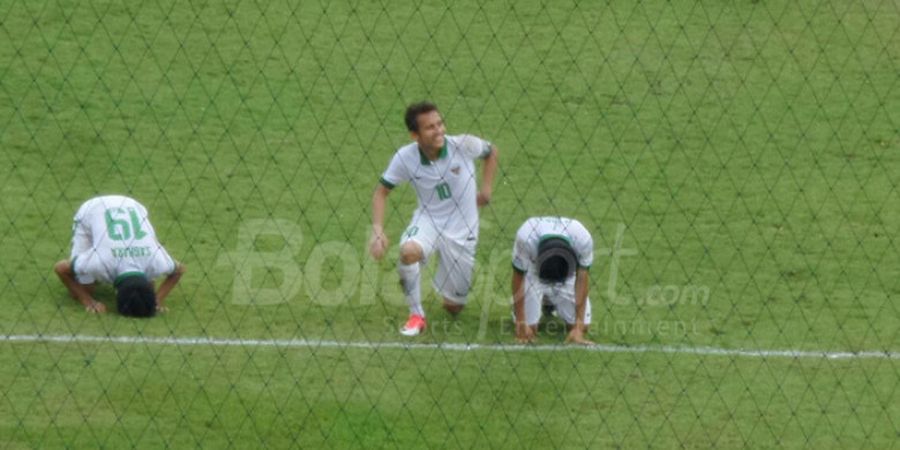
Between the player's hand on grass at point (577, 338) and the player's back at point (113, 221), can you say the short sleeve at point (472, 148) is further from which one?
the player's back at point (113, 221)

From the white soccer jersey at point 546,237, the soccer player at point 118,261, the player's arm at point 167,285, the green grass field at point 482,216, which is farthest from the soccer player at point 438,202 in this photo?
the soccer player at point 118,261

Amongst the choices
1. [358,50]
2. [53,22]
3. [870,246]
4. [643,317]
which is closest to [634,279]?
[643,317]

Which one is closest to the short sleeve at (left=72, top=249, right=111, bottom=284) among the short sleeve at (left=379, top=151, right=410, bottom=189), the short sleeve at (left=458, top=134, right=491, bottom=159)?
the short sleeve at (left=379, top=151, right=410, bottom=189)

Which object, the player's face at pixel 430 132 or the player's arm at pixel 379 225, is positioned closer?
the player's arm at pixel 379 225

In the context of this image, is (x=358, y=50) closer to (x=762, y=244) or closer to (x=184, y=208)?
(x=184, y=208)

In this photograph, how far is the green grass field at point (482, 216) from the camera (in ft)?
46.2

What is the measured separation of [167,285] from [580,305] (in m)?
2.61

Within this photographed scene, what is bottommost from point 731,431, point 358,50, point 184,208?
point 731,431

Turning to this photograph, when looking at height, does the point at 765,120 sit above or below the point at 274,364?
above

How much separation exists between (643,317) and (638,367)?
85 cm

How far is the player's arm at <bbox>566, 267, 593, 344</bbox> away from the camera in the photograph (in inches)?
592

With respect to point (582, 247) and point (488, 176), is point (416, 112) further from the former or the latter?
point (582, 247)

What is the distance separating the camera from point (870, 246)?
16891mm

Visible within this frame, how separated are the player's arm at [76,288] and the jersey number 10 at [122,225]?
34cm
